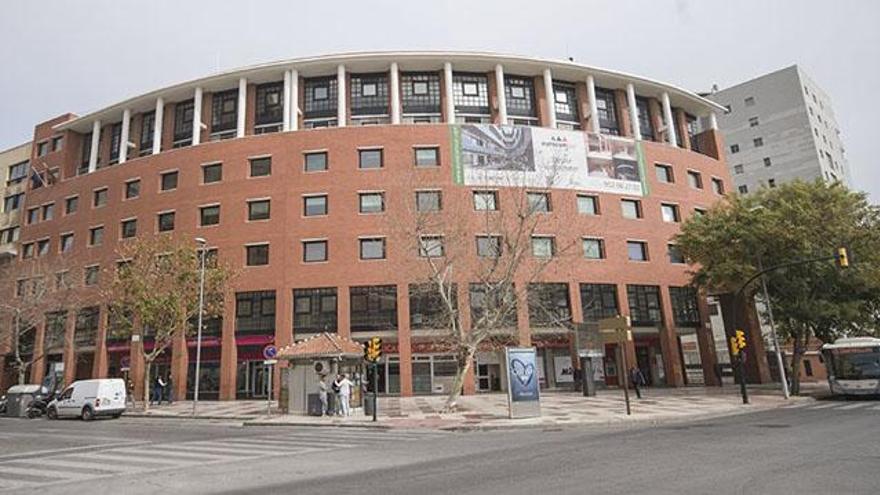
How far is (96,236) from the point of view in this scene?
42.7 metres

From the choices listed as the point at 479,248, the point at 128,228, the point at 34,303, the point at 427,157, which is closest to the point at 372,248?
the point at 479,248

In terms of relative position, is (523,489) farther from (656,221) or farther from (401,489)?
(656,221)

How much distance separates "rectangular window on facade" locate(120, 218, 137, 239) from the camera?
135ft

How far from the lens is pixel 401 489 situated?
820cm

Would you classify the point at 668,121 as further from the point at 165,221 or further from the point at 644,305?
the point at 165,221

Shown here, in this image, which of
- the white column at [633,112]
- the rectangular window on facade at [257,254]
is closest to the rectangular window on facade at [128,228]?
the rectangular window on facade at [257,254]

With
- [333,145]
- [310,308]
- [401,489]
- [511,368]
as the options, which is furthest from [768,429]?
[333,145]

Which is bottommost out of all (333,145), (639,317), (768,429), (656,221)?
(768,429)

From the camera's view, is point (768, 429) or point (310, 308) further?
point (310, 308)

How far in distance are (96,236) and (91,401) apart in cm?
2097

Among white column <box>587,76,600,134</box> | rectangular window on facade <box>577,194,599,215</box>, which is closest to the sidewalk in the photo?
rectangular window on facade <box>577,194,599,215</box>

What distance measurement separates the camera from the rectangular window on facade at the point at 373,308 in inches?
1399

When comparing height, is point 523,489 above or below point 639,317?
below

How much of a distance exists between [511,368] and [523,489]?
515 inches
